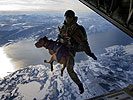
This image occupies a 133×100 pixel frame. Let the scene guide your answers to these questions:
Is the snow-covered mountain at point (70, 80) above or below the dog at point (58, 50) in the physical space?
below

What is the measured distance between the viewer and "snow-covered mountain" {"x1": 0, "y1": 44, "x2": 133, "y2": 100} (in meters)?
93.6

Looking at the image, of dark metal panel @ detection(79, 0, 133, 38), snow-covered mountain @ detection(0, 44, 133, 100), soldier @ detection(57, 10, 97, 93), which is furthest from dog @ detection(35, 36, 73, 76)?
snow-covered mountain @ detection(0, 44, 133, 100)

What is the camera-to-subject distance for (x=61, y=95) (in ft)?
310

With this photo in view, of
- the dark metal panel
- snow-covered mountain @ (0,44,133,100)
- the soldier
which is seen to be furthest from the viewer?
snow-covered mountain @ (0,44,133,100)

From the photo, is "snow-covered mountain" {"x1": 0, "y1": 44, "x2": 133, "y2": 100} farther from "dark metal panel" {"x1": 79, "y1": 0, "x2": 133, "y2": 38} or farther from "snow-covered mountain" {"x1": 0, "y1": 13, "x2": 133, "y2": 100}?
"dark metal panel" {"x1": 79, "y1": 0, "x2": 133, "y2": 38}

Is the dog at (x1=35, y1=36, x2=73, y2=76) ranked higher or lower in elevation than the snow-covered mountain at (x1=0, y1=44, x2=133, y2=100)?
higher

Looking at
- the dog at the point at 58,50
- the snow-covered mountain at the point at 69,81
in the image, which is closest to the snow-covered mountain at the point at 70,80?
the snow-covered mountain at the point at 69,81

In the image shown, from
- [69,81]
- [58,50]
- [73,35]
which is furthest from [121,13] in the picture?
[69,81]

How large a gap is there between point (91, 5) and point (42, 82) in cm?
12066

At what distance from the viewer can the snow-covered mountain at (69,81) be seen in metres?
93.6

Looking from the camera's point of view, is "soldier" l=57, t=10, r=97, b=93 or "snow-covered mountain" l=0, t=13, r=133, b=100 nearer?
"soldier" l=57, t=10, r=97, b=93

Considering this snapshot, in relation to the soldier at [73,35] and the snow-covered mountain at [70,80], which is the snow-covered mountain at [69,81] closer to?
the snow-covered mountain at [70,80]

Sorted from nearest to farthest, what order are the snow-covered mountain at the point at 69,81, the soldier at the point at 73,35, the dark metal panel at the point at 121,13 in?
the dark metal panel at the point at 121,13, the soldier at the point at 73,35, the snow-covered mountain at the point at 69,81

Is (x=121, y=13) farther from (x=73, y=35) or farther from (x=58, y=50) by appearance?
(x=58, y=50)
